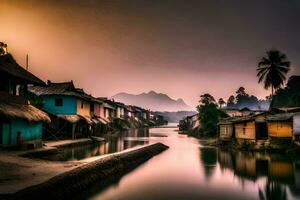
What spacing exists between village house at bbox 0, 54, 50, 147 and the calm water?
26.5ft

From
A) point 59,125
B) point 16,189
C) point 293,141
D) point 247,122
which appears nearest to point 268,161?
point 293,141

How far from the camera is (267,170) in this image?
22.7 meters

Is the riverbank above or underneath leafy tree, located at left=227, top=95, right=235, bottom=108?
underneath

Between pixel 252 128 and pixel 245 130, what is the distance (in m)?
1.59

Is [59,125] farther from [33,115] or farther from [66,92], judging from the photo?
[33,115]

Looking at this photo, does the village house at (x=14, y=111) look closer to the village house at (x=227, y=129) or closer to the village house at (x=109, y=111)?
the village house at (x=227, y=129)

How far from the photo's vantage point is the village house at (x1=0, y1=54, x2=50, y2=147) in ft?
66.9

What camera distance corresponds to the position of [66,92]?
3938cm

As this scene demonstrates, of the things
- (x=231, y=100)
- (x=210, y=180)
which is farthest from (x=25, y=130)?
(x=231, y=100)

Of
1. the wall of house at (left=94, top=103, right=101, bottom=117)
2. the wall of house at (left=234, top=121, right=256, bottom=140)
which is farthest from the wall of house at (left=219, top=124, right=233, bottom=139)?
the wall of house at (left=94, top=103, right=101, bottom=117)

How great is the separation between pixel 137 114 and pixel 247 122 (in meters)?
74.4

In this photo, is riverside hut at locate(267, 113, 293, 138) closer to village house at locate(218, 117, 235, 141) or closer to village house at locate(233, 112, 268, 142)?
village house at locate(233, 112, 268, 142)

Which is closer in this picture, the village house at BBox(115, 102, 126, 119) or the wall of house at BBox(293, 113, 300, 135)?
the wall of house at BBox(293, 113, 300, 135)

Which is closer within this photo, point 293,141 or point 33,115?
point 33,115
